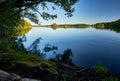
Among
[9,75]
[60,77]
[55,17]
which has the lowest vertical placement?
[60,77]

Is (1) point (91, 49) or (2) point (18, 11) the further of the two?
(1) point (91, 49)

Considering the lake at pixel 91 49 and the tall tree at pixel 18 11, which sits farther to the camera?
the lake at pixel 91 49

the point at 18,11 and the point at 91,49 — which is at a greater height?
the point at 18,11

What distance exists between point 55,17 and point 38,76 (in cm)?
1220

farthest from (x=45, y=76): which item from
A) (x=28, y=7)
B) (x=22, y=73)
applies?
(x=28, y=7)

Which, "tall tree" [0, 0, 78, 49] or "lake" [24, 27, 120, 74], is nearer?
"tall tree" [0, 0, 78, 49]

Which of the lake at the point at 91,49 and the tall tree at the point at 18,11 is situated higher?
the tall tree at the point at 18,11

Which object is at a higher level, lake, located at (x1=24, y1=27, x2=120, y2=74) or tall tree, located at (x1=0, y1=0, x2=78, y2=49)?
tall tree, located at (x1=0, y1=0, x2=78, y2=49)

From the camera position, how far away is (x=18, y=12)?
69.6 ft

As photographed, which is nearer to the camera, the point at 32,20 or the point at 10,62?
the point at 10,62

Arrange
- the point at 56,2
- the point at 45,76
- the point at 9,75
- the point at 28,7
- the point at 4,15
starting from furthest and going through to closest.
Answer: the point at 28,7, the point at 56,2, the point at 4,15, the point at 45,76, the point at 9,75

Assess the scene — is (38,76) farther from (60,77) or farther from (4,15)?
(4,15)

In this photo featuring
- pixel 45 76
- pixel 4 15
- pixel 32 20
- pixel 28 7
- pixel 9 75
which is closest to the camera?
pixel 9 75

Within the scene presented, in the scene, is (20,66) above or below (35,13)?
below
